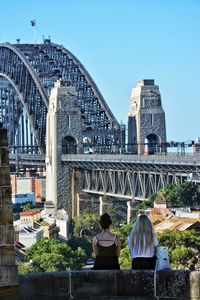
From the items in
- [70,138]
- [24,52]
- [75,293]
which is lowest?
[75,293]

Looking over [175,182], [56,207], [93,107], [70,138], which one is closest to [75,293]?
[175,182]

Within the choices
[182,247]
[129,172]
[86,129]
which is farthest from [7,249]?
[86,129]

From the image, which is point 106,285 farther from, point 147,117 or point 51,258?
point 147,117

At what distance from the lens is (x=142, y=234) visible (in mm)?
13773

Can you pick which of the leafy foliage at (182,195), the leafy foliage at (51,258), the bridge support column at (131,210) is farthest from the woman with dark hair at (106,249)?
the bridge support column at (131,210)

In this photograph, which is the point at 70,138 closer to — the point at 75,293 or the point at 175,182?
the point at 175,182

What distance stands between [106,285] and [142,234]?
578 mm

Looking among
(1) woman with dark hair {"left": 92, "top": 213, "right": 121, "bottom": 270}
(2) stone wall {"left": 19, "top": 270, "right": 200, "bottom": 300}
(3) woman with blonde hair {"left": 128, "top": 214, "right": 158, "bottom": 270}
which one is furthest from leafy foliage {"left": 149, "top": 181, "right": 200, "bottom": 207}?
(2) stone wall {"left": 19, "top": 270, "right": 200, "bottom": 300}

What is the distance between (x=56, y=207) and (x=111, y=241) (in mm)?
91229

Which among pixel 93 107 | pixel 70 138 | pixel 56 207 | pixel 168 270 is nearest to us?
pixel 168 270

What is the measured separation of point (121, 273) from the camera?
45.0 ft

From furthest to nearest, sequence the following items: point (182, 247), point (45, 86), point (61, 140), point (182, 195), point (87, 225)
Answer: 1. point (45, 86)
2. point (61, 140)
3. point (87, 225)
4. point (182, 195)
5. point (182, 247)

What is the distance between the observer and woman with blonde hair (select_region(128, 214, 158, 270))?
1377 cm

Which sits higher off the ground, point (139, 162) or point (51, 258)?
point (139, 162)
